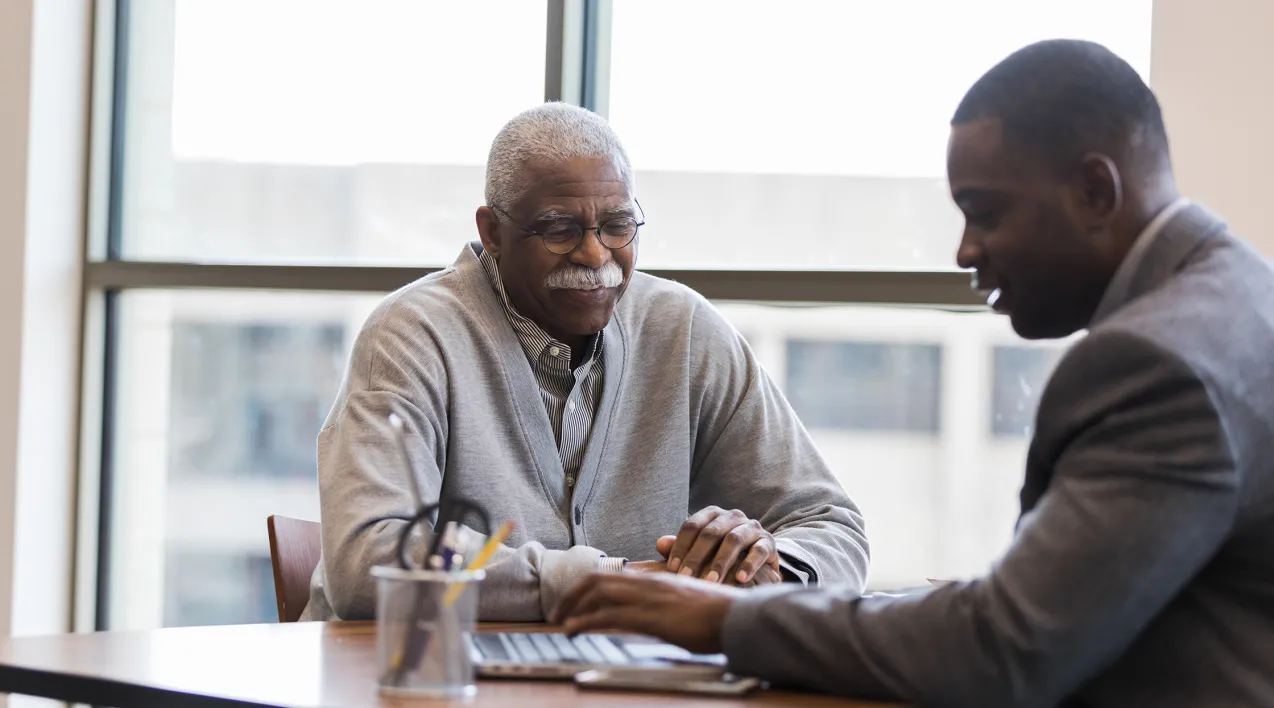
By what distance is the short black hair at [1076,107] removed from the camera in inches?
49.9

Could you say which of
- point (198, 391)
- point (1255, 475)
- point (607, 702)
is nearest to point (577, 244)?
point (607, 702)

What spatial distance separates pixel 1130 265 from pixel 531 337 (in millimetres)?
1213

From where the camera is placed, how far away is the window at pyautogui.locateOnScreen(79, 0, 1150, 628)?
9.91ft

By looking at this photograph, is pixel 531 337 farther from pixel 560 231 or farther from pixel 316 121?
pixel 316 121

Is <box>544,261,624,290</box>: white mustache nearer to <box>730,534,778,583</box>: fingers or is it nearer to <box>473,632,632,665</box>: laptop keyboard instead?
<box>730,534,778,583</box>: fingers

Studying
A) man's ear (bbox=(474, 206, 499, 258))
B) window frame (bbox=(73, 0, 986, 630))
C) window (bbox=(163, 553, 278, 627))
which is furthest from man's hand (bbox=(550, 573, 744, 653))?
window (bbox=(163, 553, 278, 627))

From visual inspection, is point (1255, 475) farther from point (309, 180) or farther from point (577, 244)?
point (309, 180)

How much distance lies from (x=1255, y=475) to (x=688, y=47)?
233 centimetres

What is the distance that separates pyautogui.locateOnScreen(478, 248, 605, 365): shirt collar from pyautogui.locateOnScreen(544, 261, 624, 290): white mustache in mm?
100

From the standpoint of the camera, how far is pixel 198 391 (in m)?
3.88

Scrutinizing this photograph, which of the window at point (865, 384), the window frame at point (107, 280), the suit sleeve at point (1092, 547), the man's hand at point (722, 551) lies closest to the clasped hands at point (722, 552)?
the man's hand at point (722, 551)

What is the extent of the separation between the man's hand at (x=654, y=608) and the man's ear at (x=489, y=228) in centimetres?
106

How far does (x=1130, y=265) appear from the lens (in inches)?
50.2

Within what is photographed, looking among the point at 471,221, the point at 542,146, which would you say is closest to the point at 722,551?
the point at 542,146
